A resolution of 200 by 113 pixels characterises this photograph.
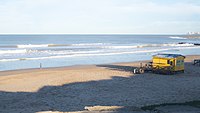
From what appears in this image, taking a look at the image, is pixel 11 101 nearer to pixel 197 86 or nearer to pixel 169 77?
pixel 197 86

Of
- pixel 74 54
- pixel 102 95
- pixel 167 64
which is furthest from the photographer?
pixel 74 54

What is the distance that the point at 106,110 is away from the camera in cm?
1243

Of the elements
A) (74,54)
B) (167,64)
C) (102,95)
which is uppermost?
(167,64)

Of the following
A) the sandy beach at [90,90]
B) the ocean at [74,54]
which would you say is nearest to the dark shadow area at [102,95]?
the sandy beach at [90,90]

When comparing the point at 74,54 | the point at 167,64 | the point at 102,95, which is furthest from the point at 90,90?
the point at 74,54

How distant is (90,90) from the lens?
19.5 meters

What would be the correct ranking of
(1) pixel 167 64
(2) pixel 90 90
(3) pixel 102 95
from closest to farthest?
(3) pixel 102 95 → (2) pixel 90 90 → (1) pixel 167 64

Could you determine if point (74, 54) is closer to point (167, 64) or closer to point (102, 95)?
point (167, 64)

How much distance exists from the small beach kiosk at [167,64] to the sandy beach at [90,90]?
909 millimetres

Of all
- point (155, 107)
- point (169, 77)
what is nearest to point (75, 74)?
point (169, 77)

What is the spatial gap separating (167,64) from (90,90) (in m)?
10.2

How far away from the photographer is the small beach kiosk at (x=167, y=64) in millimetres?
27047

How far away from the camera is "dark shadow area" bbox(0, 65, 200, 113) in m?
15.6

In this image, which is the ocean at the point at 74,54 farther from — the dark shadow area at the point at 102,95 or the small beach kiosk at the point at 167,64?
the dark shadow area at the point at 102,95
